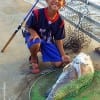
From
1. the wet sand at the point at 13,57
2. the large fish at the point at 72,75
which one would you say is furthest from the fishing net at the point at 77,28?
the large fish at the point at 72,75

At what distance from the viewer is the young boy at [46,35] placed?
13.6 ft

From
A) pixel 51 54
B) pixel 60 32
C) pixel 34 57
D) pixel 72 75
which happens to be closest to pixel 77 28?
pixel 60 32

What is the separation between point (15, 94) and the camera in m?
3.80

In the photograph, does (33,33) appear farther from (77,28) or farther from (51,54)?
(77,28)

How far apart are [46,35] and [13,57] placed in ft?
2.11

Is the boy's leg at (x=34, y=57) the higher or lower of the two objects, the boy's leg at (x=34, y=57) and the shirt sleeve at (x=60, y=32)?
the lower

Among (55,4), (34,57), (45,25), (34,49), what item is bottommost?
(34,57)

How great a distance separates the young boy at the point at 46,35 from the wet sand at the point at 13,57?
9.1 inches

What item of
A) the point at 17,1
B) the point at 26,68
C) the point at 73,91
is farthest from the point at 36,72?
the point at 17,1

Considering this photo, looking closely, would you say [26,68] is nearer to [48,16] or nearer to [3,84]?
[3,84]

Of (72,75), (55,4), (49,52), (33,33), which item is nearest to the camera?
(72,75)

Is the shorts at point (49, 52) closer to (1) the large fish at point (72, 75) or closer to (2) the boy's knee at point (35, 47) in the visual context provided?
(2) the boy's knee at point (35, 47)

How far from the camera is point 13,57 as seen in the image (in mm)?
4633

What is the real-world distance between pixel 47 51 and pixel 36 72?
30 centimetres
